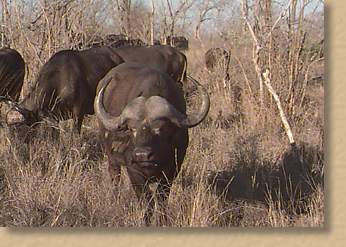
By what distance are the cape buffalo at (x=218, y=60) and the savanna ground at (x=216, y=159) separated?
9.9 inches

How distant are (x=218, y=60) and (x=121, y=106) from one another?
4.66 m

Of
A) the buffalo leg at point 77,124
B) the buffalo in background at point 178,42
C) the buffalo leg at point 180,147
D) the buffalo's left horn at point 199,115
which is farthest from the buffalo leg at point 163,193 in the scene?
the buffalo in background at point 178,42

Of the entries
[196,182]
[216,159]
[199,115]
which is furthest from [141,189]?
[216,159]

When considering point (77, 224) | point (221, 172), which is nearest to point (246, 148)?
point (221, 172)

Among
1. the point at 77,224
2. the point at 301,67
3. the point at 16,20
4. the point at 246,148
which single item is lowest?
the point at 77,224

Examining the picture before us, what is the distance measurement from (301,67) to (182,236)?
4.49 m

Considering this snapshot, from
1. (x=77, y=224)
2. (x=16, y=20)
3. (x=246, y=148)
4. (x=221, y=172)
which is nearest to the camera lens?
(x=77, y=224)

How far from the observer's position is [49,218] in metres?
2.89

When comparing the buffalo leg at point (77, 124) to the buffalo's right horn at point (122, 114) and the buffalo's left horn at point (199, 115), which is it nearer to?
the buffalo's right horn at point (122, 114)

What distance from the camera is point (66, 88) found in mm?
6242

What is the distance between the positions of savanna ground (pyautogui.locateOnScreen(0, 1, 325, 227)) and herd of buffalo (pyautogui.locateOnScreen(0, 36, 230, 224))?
0.62ft

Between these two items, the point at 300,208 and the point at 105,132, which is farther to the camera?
the point at 105,132

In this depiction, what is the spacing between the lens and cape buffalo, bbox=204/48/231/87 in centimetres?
805

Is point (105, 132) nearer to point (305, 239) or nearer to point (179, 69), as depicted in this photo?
point (305, 239)
